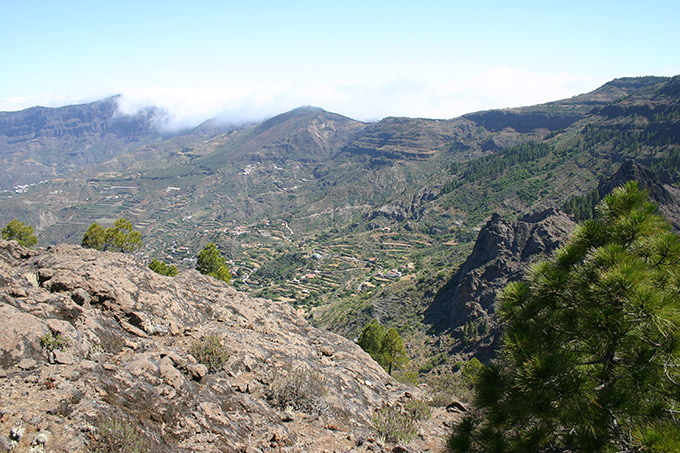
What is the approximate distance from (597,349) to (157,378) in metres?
8.15

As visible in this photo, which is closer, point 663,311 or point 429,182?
point 663,311

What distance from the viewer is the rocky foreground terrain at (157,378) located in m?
6.10

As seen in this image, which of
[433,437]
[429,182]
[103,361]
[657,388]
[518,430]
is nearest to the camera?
[657,388]

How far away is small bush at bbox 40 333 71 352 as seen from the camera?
24.5 ft

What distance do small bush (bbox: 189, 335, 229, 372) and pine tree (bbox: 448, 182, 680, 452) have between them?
6.71 m

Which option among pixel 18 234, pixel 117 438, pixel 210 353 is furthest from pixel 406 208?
pixel 117 438

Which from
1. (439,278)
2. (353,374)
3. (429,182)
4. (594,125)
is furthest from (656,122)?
(353,374)

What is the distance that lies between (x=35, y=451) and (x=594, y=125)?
160m

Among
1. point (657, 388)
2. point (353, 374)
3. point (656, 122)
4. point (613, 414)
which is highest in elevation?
point (656, 122)

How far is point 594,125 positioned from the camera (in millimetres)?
128750

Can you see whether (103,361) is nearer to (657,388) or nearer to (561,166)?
(657,388)

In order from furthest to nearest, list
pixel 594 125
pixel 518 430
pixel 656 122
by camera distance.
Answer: pixel 594 125 → pixel 656 122 → pixel 518 430

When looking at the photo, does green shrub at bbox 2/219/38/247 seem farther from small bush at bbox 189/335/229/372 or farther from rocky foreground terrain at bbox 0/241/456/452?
small bush at bbox 189/335/229/372

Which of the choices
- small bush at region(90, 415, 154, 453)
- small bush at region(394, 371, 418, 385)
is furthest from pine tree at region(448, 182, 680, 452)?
small bush at region(394, 371, 418, 385)
